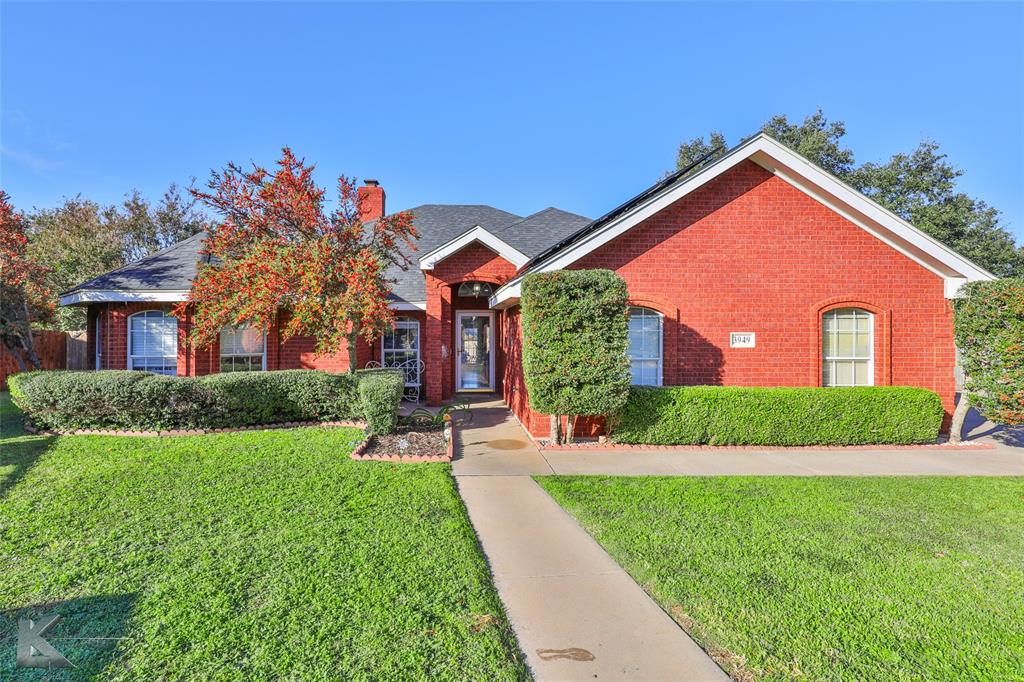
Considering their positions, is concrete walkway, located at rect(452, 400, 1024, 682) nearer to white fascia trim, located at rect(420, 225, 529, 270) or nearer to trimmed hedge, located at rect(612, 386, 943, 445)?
trimmed hedge, located at rect(612, 386, 943, 445)

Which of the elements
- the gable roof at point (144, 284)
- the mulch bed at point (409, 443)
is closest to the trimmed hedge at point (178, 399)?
the mulch bed at point (409, 443)

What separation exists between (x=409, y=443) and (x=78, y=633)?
546 cm

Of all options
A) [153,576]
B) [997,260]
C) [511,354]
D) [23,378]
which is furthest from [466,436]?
[997,260]

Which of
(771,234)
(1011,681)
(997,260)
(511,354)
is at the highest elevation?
(997,260)

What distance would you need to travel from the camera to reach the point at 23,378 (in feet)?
30.9

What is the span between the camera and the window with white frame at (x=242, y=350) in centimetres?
1316

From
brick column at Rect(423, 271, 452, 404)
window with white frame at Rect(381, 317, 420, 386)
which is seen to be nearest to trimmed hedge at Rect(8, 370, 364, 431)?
brick column at Rect(423, 271, 452, 404)

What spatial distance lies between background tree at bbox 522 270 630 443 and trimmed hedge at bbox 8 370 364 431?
4.51 metres

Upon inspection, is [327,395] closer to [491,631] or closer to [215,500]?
[215,500]

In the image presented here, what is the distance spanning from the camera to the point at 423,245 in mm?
17656

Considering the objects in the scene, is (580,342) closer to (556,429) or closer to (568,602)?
(556,429)

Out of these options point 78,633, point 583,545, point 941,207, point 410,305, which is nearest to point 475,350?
point 410,305

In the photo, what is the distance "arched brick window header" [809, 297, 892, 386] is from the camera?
9.97 m

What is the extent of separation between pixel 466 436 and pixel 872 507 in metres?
6.53
